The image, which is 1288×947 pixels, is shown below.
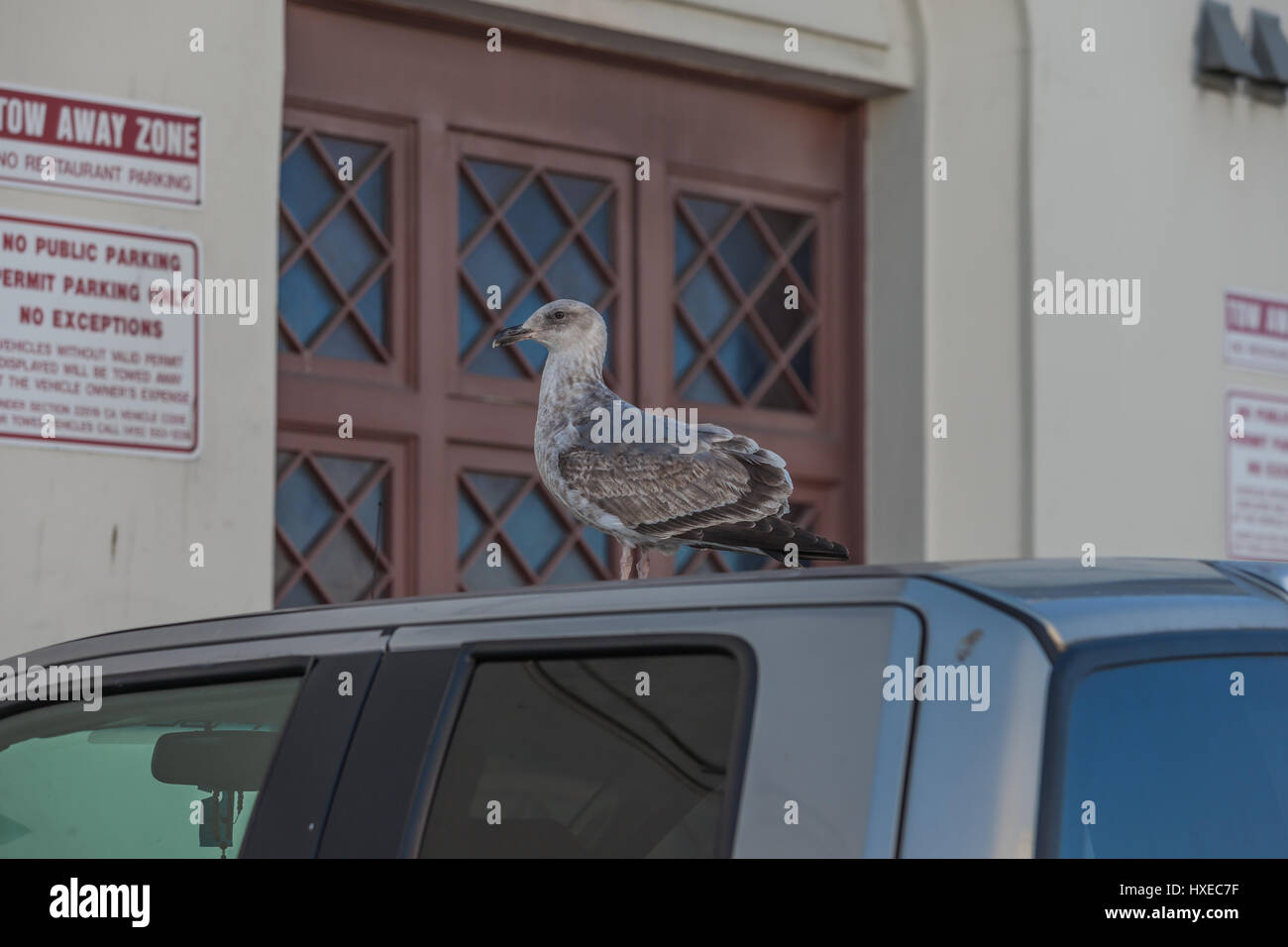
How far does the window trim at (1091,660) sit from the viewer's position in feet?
6.55

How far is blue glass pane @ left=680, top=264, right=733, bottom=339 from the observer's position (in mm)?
8258

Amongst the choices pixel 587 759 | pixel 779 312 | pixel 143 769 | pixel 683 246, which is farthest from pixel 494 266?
pixel 587 759

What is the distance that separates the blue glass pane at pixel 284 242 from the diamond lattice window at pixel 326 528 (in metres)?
0.74

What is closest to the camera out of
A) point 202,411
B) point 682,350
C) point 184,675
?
point 184,675

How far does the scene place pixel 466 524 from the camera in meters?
7.53

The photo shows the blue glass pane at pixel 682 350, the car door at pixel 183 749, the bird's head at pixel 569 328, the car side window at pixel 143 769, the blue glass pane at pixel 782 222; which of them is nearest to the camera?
the car door at pixel 183 749

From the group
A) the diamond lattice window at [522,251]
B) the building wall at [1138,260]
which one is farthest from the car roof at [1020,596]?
the building wall at [1138,260]

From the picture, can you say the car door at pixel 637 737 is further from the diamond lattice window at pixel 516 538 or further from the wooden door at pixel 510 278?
the diamond lattice window at pixel 516 538

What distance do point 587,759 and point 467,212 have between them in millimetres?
5393

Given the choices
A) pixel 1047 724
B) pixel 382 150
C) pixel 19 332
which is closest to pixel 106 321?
pixel 19 332

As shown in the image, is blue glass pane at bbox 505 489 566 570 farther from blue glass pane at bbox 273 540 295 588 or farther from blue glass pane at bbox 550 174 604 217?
blue glass pane at bbox 550 174 604 217

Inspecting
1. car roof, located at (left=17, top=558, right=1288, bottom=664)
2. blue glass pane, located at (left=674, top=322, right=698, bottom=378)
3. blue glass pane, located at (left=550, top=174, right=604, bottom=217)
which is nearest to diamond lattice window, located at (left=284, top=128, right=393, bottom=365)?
blue glass pane, located at (left=550, top=174, right=604, bottom=217)

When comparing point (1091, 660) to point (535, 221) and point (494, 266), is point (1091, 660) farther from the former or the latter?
point (535, 221)
